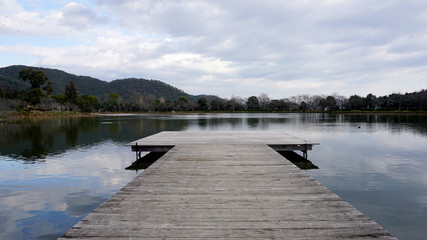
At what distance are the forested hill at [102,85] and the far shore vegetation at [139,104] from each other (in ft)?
42.4

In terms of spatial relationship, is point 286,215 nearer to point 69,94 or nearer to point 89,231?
point 89,231

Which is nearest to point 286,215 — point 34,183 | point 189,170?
point 189,170

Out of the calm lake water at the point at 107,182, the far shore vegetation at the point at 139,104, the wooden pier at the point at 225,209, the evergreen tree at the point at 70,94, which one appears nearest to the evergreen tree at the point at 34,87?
the far shore vegetation at the point at 139,104

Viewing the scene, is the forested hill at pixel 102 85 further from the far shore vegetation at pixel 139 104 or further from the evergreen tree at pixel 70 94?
the evergreen tree at pixel 70 94

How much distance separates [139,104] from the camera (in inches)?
4414

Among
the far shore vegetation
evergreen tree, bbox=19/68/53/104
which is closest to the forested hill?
the far shore vegetation

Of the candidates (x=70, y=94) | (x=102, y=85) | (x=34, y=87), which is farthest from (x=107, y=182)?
(x=102, y=85)

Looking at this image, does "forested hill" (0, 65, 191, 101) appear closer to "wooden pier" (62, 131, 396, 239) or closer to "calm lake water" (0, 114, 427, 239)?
"calm lake water" (0, 114, 427, 239)

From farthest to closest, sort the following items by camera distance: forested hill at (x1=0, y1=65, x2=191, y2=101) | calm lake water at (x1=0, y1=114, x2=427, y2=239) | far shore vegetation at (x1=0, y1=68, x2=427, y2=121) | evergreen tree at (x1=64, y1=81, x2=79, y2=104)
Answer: forested hill at (x1=0, y1=65, x2=191, y2=101), evergreen tree at (x1=64, y1=81, x2=79, y2=104), far shore vegetation at (x1=0, y1=68, x2=427, y2=121), calm lake water at (x1=0, y1=114, x2=427, y2=239)

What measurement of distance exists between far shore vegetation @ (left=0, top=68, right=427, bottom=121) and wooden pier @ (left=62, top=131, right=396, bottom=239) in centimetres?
4888

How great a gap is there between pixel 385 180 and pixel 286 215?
23.0 ft

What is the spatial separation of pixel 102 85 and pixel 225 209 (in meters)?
153

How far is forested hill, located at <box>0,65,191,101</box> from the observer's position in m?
109

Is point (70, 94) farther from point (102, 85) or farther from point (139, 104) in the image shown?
point (102, 85)
